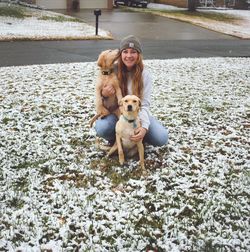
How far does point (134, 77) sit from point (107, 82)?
1.20 feet

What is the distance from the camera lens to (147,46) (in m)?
16.3

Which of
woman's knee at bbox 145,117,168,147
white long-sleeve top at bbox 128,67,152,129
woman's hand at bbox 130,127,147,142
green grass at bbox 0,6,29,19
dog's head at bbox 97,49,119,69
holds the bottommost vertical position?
woman's knee at bbox 145,117,168,147

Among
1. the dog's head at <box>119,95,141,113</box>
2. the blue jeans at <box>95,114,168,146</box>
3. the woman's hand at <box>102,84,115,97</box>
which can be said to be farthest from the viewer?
the blue jeans at <box>95,114,168,146</box>

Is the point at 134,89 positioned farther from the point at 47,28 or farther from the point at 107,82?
the point at 47,28

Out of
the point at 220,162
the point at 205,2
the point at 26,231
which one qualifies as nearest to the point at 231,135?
the point at 220,162

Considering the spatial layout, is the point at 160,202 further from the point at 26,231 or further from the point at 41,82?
the point at 41,82

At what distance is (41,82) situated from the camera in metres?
9.15

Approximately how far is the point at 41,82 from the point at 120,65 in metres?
5.04

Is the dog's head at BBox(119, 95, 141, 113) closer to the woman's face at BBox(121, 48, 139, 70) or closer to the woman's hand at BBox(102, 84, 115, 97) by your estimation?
the woman's hand at BBox(102, 84, 115, 97)

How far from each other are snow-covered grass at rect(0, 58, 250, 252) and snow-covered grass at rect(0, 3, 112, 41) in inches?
410

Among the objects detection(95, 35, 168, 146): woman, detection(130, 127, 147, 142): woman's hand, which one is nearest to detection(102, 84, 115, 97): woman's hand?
detection(95, 35, 168, 146): woman

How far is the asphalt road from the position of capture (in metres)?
13.0

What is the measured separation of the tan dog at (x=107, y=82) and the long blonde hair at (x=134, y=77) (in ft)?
0.34

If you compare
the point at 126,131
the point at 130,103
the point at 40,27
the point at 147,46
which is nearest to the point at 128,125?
the point at 126,131
